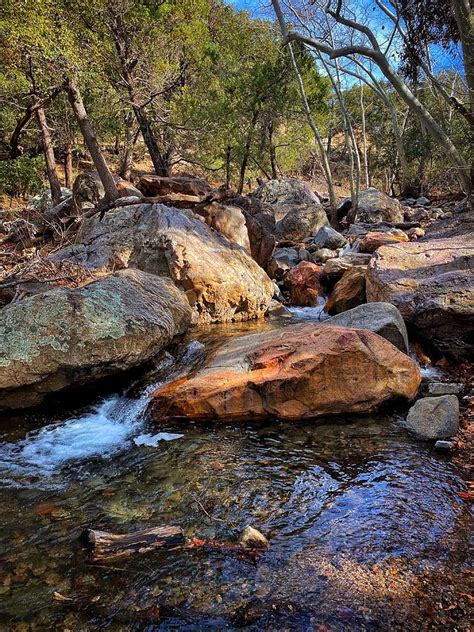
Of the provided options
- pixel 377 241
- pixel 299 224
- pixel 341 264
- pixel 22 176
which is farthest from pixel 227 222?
pixel 22 176

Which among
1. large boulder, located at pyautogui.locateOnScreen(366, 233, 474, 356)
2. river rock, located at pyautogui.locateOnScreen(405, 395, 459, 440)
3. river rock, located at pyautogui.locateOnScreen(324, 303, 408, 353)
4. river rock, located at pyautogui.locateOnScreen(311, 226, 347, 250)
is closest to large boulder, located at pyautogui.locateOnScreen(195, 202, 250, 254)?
large boulder, located at pyautogui.locateOnScreen(366, 233, 474, 356)

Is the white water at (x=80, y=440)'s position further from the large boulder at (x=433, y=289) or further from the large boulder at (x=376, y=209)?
the large boulder at (x=376, y=209)

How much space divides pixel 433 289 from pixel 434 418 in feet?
9.38

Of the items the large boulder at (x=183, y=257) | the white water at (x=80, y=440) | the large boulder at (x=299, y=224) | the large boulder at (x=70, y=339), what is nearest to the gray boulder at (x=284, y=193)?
the large boulder at (x=299, y=224)

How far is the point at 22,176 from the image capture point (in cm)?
1891

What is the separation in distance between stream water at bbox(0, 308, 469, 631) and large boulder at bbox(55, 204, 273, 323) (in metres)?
4.06

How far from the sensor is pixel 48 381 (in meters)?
4.80

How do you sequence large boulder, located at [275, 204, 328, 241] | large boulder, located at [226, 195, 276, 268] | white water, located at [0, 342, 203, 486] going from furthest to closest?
large boulder, located at [275, 204, 328, 241], large boulder, located at [226, 195, 276, 268], white water, located at [0, 342, 203, 486]

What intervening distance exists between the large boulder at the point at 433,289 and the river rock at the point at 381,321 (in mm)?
475

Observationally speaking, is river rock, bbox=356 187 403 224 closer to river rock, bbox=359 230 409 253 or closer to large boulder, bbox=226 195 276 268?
river rock, bbox=359 230 409 253

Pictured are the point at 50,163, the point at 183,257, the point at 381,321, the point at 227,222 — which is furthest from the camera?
the point at 50,163

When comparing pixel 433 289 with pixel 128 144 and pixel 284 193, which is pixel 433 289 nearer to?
pixel 128 144

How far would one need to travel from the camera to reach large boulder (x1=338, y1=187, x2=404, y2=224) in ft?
59.6

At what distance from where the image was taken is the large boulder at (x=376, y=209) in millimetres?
18172
